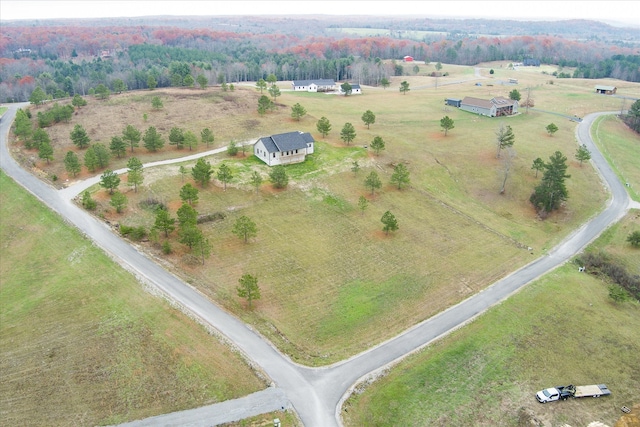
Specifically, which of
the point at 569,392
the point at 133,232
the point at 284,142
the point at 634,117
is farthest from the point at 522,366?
the point at 634,117

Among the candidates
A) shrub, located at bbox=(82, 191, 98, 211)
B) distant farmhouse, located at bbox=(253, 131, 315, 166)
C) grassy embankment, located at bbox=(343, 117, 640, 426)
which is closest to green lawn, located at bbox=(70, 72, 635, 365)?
shrub, located at bbox=(82, 191, 98, 211)

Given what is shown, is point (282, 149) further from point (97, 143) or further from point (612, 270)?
point (612, 270)

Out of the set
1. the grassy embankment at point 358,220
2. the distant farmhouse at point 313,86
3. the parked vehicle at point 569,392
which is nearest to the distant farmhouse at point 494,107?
the grassy embankment at point 358,220

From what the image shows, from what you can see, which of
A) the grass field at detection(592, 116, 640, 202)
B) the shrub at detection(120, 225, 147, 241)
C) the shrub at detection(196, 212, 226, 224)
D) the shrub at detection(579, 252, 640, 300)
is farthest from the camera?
the grass field at detection(592, 116, 640, 202)

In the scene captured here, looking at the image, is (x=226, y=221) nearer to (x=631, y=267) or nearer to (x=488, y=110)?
(x=631, y=267)

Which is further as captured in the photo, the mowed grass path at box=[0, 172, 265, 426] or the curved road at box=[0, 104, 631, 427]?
the mowed grass path at box=[0, 172, 265, 426]

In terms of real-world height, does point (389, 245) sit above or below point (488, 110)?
below

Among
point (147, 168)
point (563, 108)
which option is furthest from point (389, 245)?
point (563, 108)

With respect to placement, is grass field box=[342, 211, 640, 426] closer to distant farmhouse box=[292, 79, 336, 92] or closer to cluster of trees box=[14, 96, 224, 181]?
cluster of trees box=[14, 96, 224, 181]
